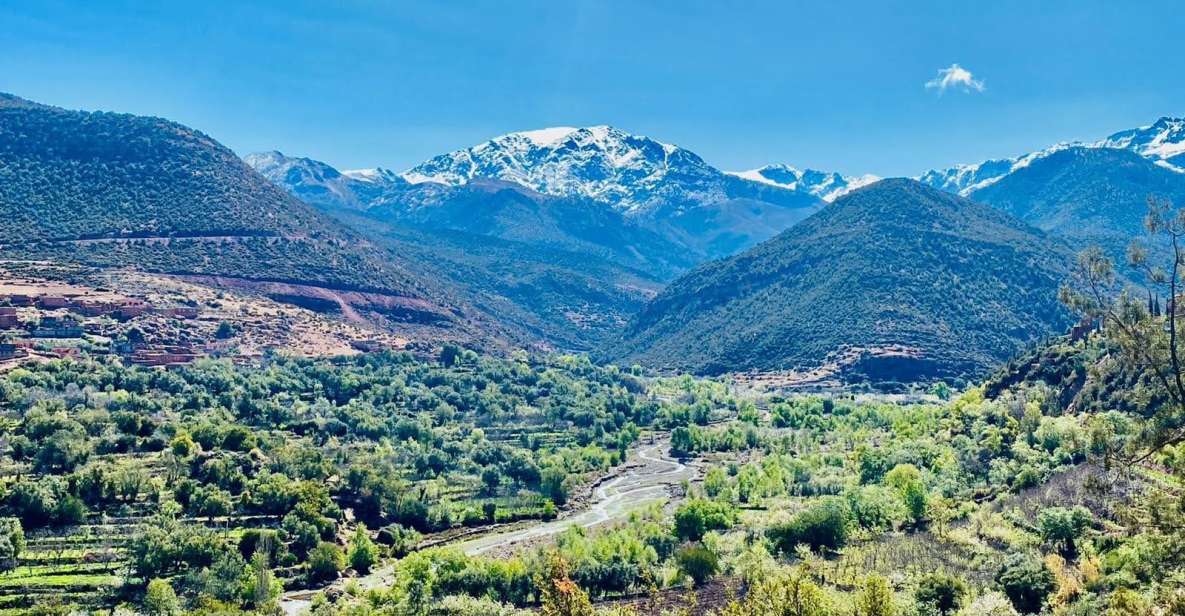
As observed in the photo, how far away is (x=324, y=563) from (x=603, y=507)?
3525 cm

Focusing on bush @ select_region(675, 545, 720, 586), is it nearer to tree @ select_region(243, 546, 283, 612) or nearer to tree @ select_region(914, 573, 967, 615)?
tree @ select_region(914, 573, 967, 615)

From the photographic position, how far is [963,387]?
166m

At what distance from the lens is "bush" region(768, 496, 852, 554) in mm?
68938

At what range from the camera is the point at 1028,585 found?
49438 mm

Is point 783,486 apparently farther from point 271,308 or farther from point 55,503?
point 271,308

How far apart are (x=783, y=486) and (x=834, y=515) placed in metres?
23.9

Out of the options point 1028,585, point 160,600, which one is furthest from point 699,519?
point 160,600

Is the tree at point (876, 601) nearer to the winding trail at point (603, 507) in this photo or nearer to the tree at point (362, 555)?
the winding trail at point (603, 507)

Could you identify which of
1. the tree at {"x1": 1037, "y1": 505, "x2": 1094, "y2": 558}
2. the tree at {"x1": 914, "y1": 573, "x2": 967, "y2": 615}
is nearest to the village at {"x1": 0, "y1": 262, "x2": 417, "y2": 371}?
the tree at {"x1": 914, "y1": 573, "x2": 967, "y2": 615}

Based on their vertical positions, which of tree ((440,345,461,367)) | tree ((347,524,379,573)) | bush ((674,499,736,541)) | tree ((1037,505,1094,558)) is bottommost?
tree ((347,524,379,573))

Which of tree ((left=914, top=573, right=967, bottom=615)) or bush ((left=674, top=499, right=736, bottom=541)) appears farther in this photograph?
bush ((left=674, top=499, right=736, bottom=541))

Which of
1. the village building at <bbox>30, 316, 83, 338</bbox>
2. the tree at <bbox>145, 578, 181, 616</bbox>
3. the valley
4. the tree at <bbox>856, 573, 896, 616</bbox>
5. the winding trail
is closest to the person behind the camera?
the tree at <bbox>856, 573, 896, 616</bbox>

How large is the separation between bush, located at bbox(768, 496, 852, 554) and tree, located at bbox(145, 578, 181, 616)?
4452 centimetres

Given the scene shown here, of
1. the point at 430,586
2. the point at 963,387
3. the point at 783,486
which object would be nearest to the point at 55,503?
the point at 430,586
